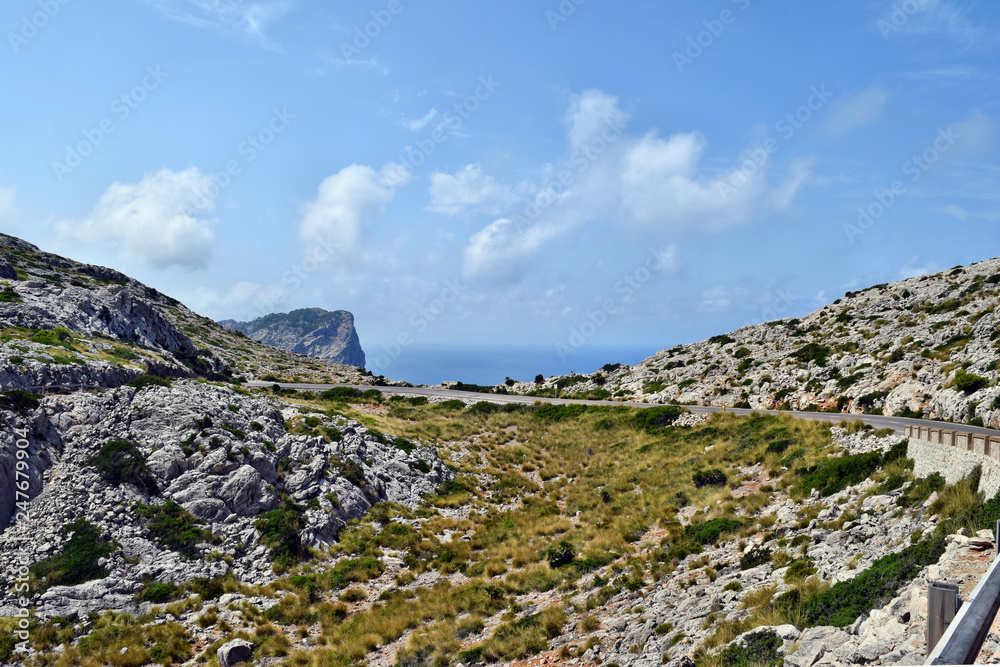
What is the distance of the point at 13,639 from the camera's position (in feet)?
58.3

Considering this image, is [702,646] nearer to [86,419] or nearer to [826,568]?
[826,568]

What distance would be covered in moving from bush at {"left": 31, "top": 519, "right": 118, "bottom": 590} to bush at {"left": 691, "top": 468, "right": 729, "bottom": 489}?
93.0 feet

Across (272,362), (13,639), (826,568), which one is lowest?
(13,639)

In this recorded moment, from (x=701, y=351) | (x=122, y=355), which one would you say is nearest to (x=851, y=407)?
(x=701, y=351)

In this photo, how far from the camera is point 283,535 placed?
2606cm

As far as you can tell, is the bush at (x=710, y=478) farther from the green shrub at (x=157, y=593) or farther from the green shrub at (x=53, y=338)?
the green shrub at (x=53, y=338)

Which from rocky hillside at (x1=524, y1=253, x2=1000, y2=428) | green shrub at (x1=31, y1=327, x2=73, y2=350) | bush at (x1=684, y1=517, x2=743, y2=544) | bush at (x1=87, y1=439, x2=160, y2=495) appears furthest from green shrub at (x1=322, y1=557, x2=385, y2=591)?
rocky hillside at (x1=524, y1=253, x2=1000, y2=428)

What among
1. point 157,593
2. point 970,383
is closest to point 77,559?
point 157,593

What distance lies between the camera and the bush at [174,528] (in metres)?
23.7

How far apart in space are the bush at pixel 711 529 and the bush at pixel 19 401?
30909 millimetres

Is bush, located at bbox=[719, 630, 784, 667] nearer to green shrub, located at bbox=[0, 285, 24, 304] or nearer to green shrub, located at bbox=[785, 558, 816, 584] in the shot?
green shrub, located at bbox=[785, 558, 816, 584]

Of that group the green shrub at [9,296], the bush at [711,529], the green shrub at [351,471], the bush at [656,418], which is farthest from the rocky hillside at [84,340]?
the bush at [656,418]

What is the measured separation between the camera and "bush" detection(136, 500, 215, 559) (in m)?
23.7

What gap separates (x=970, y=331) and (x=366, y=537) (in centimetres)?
5066
